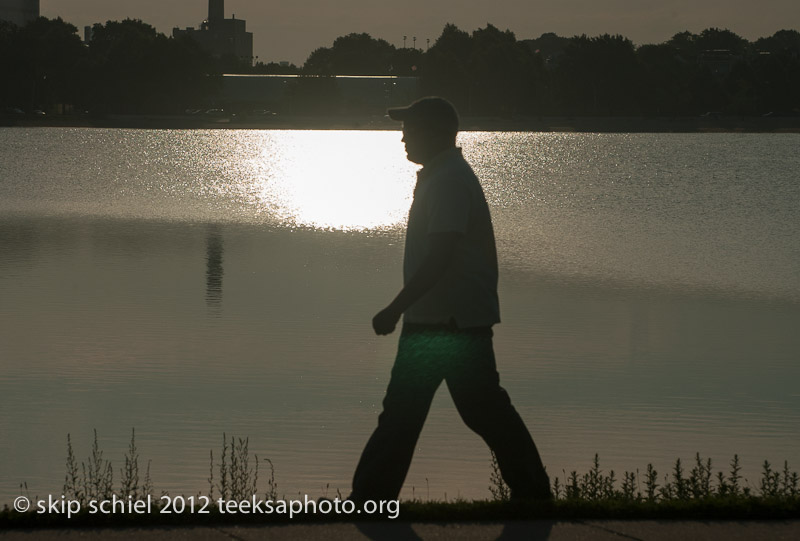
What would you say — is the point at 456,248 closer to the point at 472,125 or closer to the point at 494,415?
the point at 494,415

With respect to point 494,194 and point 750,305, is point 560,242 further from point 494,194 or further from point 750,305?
point 494,194

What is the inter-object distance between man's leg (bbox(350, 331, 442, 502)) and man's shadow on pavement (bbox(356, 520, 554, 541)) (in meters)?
0.53

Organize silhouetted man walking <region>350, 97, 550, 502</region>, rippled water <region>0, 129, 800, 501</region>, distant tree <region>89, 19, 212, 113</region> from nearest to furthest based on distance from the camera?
1. silhouetted man walking <region>350, 97, 550, 502</region>
2. rippled water <region>0, 129, 800, 501</region>
3. distant tree <region>89, 19, 212, 113</region>

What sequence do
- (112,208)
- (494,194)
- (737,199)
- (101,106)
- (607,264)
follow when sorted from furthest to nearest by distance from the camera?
(101,106)
(494,194)
(737,199)
(112,208)
(607,264)

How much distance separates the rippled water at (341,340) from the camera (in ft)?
33.0

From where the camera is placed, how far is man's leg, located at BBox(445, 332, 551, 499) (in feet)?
21.9

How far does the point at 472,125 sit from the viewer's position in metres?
200

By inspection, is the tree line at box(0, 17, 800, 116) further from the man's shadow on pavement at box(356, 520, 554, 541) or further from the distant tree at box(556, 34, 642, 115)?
the man's shadow on pavement at box(356, 520, 554, 541)

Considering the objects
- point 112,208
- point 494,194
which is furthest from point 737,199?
point 112,208

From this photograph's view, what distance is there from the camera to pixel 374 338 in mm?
15016

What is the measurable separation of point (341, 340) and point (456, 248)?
8293mm

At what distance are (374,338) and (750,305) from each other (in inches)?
270

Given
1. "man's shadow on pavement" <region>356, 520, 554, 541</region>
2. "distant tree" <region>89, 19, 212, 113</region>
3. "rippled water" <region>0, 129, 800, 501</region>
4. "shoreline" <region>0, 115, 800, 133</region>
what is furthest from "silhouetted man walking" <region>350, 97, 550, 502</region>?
"distant tree" <region>89, 19, 212, 113</region>

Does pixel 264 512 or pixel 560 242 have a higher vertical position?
pixel 264 512
